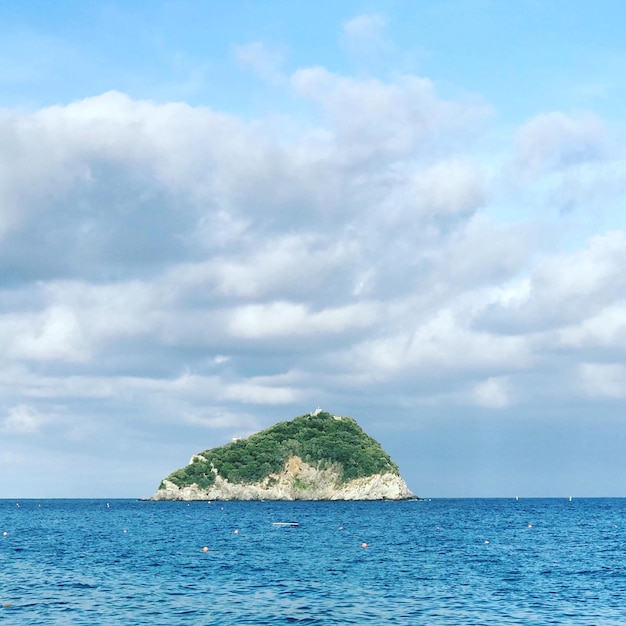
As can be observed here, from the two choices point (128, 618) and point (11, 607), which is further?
point (11, 607)

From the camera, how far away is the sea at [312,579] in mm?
51750

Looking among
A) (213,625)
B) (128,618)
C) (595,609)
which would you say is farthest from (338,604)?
(595,609)

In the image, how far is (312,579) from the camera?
67.9m

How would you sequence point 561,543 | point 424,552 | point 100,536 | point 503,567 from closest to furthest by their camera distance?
point 503,567 → point 424,552 → point 561,543 → point 100,536

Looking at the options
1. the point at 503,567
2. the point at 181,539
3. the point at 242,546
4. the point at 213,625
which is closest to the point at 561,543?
the point at 503,567

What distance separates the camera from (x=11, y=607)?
53844mm

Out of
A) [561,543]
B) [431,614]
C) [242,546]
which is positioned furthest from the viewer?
[561,543]

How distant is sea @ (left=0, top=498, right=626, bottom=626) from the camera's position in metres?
51.8

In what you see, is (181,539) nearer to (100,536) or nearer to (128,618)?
(100,536)

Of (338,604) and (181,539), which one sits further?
(181,539)

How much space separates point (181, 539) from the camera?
11350cm

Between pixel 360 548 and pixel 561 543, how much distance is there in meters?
34.5

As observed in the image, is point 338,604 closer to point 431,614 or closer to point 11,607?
point 431,614

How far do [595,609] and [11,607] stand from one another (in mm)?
42707
